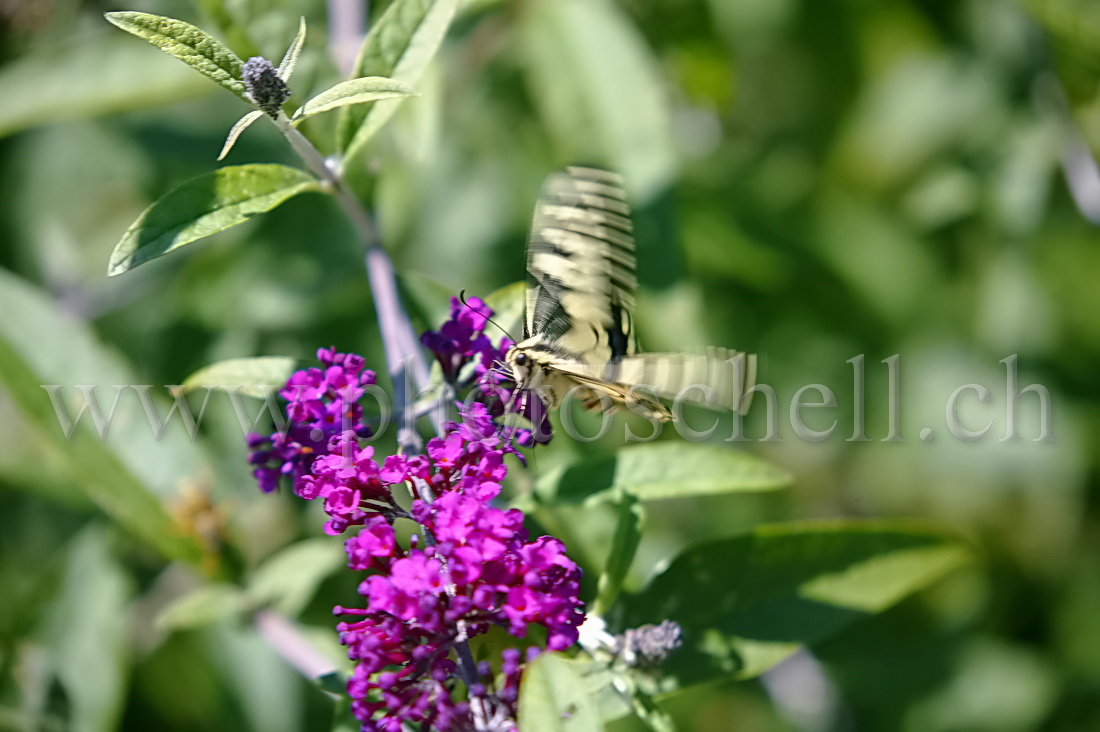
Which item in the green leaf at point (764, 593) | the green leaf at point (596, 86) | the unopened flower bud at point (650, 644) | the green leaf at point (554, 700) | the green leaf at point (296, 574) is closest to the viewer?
the green leaf at point (554, 700)

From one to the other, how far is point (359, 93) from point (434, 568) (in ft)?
2.95

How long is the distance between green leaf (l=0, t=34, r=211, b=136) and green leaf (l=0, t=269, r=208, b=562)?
57cm

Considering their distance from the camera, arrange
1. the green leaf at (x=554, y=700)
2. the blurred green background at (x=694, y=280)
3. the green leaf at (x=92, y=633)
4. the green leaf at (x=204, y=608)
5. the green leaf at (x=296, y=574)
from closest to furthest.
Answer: the green leaf at (x=554, y=700)
the green leaf at (x=204, y=608)
the green leaf at (x=296, y=574)
the green leaf at (x=92, y=633)
the blurred green background at (x=694, y=280)

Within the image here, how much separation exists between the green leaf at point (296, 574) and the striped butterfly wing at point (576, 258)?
0.88 meters

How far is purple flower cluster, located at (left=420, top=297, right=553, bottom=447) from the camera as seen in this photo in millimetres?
2037

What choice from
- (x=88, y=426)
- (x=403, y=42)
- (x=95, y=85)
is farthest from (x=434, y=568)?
(x=95, y=85)

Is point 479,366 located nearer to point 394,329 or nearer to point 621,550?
point 394,329

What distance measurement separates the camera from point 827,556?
7.68ft

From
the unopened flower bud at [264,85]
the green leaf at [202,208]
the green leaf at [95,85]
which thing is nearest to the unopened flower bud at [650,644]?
the green leaf at [202,208]

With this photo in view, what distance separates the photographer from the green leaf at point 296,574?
263 centimetres

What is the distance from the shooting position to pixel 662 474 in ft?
6.96

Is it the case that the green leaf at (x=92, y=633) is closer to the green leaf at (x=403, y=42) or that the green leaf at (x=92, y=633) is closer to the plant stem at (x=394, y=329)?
the plant stem at (x=394, y=329)

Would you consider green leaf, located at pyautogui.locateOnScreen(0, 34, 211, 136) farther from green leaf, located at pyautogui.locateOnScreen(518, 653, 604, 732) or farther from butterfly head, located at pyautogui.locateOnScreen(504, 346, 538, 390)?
green leaf, located at pyautogui.locateOnScreen(518, 653, 604, 732)

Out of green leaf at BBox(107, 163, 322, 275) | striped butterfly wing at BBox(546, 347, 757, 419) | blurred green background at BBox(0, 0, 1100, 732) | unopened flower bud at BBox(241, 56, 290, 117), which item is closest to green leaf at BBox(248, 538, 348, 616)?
blurred green background at BBox(0, 0, 1100, 732)
